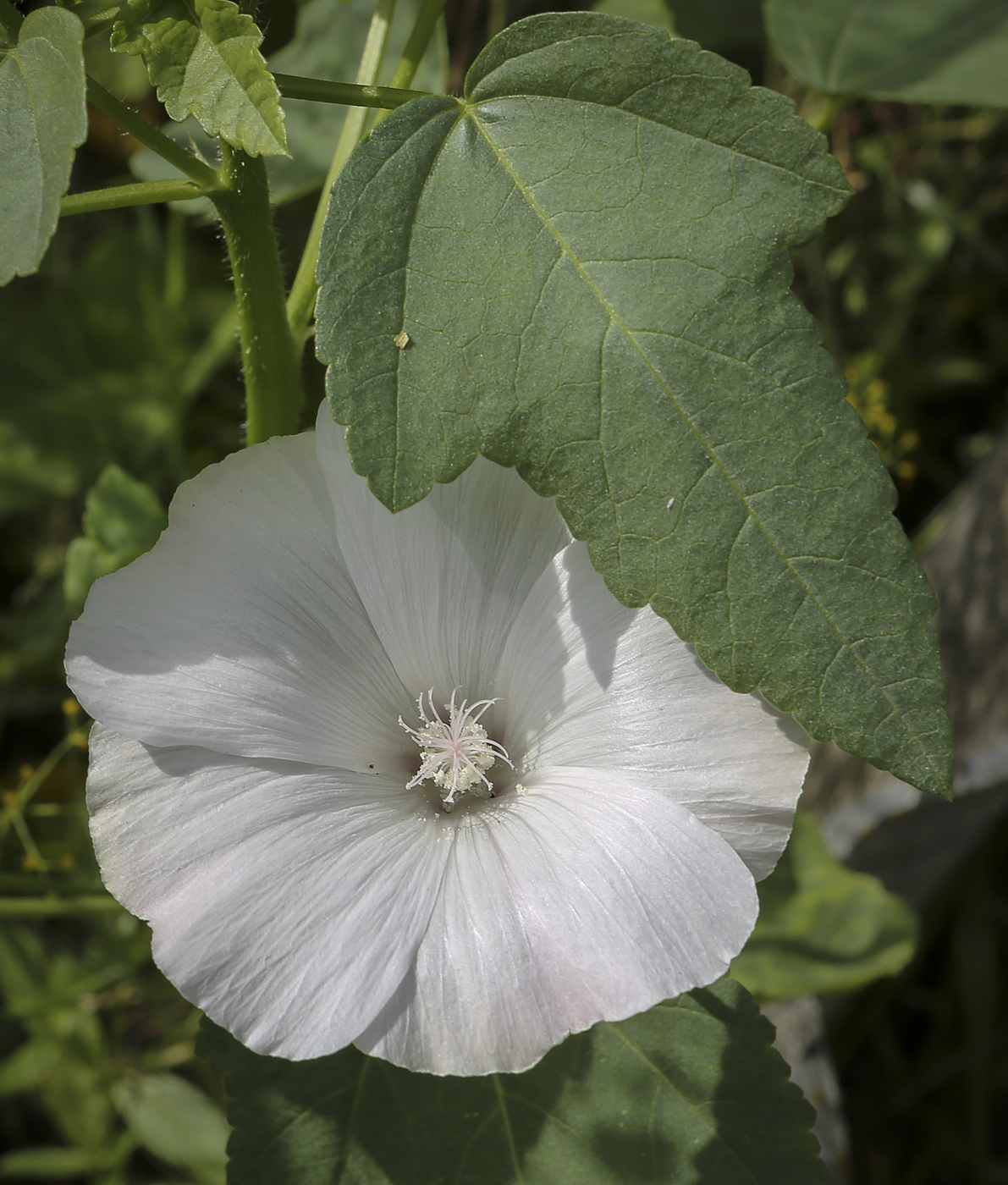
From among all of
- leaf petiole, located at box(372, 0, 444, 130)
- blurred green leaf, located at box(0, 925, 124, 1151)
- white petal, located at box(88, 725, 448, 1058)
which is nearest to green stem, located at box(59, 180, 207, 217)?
leaf petiole, located at box(372, 0, 444, 130)

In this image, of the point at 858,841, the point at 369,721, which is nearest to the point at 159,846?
the point at 369,721

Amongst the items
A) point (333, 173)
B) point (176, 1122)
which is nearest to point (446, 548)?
point (333, 173)

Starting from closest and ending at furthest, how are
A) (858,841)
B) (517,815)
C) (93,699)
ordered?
(93,699) < (517,815) < (858,841)

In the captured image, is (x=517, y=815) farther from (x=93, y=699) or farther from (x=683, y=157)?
(x=683, y=157)

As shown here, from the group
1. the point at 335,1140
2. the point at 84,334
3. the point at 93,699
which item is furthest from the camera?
the point at 84,334

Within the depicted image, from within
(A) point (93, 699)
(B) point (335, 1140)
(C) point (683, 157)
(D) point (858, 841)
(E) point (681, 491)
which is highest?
(C) point (683, 157)

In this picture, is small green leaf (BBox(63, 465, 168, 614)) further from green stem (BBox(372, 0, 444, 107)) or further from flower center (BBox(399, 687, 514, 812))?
green stem (BBox(372, 0, 444, 107))

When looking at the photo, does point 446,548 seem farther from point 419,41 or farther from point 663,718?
point 419,41
